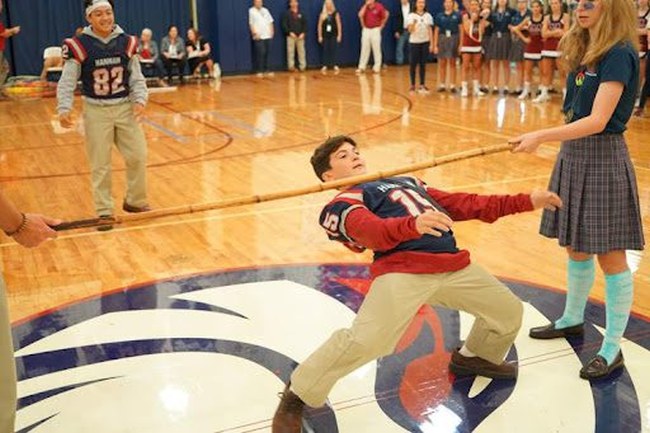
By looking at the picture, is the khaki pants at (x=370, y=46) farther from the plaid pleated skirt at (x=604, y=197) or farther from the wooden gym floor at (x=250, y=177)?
the plaid pleated skirt at (x=604, y=197)

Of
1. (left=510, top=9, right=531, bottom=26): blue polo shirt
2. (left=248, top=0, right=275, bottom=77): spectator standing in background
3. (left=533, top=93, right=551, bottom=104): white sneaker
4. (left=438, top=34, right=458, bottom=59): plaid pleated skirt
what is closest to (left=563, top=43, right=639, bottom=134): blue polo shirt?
(left=533, top=93, right=551, bottom=104): white sneaker

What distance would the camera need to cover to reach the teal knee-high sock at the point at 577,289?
3.78m

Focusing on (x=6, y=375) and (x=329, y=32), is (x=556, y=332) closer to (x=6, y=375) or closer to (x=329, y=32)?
(x=6, y=375)

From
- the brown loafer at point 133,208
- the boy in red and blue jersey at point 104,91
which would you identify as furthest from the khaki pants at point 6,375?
the brown loafer at point 133,208

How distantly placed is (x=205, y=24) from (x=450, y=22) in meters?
6.86

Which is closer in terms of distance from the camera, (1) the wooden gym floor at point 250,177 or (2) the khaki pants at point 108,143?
(1) the wooden gym floor at point 250,177

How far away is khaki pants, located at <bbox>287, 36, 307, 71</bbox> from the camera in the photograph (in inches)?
746

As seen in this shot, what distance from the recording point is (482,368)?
11.5 ft

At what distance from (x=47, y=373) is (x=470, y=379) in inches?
79.3

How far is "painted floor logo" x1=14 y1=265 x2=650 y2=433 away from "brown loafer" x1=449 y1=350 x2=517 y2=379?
1.5 inches

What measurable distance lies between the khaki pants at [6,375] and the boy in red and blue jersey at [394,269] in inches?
41.3

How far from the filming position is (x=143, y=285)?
4.85 m

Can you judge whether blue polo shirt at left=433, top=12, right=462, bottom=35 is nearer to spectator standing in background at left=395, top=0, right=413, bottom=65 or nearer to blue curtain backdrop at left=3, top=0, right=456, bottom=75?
spectator standing in background at left=395, top=0, right=413, bottom=65

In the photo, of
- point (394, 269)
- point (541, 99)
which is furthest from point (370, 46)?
point (394, 269)
